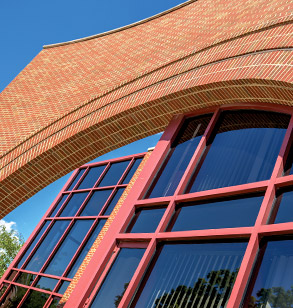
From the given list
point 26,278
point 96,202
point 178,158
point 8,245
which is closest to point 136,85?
point 178,158

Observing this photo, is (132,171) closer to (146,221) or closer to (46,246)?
(46,246)

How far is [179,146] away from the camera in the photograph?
6285 mm

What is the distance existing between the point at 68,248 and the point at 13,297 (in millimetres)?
2453

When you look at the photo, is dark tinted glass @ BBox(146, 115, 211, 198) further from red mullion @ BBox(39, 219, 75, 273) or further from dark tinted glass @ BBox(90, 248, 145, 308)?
red mullion @ BBox(39, 219, 75, 273)

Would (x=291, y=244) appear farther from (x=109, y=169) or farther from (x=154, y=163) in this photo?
(x=109, y=169)

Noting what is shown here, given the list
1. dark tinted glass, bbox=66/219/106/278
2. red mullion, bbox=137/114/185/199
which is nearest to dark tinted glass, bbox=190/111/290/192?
red mullion, bbox=137/114/185/199

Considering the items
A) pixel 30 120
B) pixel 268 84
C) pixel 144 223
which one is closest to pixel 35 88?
pixel 30 120

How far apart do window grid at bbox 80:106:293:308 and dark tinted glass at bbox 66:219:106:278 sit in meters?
5.54

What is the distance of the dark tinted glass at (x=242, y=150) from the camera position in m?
4.89

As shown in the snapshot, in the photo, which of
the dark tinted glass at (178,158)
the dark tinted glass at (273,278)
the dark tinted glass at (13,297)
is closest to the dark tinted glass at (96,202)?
the dark tinted glass at (13,297)

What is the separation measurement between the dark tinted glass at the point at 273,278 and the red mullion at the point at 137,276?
1.37 m

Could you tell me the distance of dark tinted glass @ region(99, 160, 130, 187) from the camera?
1289 cm

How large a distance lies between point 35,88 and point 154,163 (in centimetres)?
509

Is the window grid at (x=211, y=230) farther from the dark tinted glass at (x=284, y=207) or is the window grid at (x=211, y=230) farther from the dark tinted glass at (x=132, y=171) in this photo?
the dark tinted glass at (x=132, y=171)
